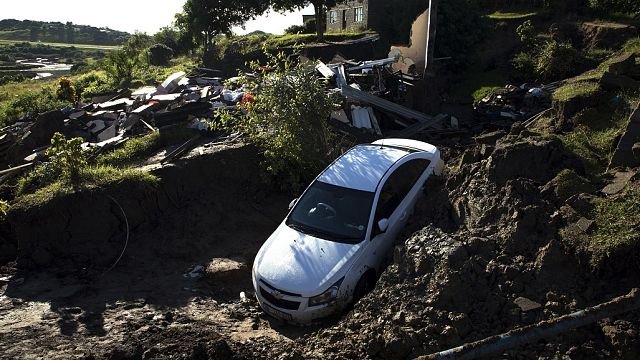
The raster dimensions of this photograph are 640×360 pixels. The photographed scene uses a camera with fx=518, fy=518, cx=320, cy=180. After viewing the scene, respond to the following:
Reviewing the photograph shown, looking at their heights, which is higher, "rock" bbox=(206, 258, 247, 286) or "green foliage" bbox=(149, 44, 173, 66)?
"green foliage" bbox=(149, 44, 173, 66)

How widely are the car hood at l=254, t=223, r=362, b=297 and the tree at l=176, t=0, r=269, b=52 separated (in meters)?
35.9

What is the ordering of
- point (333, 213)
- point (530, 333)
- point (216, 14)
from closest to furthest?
point (530, 333)
point (333, 213)
point (216, 14)

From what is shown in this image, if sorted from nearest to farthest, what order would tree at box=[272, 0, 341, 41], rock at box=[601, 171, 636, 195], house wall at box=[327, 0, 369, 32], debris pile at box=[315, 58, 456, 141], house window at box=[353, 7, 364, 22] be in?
rock at box=[601, 171, 636, 195] → debris pile at box=[315, 58, 456, 141] → tree at box=[272, 0, 341, 41] → house wall at box=[327, 0, 369, 32] → house window at box=[353, 7, 364, 22]

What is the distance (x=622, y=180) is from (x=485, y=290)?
2898 millimetres

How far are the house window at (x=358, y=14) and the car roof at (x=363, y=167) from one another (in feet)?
104

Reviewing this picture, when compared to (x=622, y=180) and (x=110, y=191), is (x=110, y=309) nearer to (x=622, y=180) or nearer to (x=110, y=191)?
(x=110, y=191)

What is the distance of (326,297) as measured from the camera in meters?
6.62

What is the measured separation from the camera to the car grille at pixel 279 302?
6.67 meters

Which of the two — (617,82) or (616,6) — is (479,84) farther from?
(617,82)

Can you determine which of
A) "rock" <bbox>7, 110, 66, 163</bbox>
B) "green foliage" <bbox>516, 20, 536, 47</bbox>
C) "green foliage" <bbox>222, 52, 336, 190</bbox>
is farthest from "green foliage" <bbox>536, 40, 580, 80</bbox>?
"rock" <bbox>7, 110, 66, 163</bbox>

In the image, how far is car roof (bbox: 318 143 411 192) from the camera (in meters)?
7.93

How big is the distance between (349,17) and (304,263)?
121 feet

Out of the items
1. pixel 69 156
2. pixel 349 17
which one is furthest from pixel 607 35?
pixel 349 17

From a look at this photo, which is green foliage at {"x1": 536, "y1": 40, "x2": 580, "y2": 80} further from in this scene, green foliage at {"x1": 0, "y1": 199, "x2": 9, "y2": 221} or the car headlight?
green foliage at {"x1": 0, "y1": 199, "x2": 9, "y2": 221}
